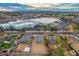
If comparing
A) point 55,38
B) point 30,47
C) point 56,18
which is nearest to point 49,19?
point 56,18

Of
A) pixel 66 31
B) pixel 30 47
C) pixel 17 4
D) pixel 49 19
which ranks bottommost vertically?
pixel 30 47

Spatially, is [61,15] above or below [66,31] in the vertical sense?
above

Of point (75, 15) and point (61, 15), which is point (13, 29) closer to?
point (61, 15)

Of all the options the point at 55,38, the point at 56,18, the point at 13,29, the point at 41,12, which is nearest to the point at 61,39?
the point at 55,38

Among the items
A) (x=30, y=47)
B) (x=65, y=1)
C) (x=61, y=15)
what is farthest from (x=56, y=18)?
(x=30, y=47)

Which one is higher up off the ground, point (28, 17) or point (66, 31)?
point (28, 17)

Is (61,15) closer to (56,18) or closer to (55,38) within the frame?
(56,18)

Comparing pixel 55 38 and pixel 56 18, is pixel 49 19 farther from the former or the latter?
pixel 55 38
